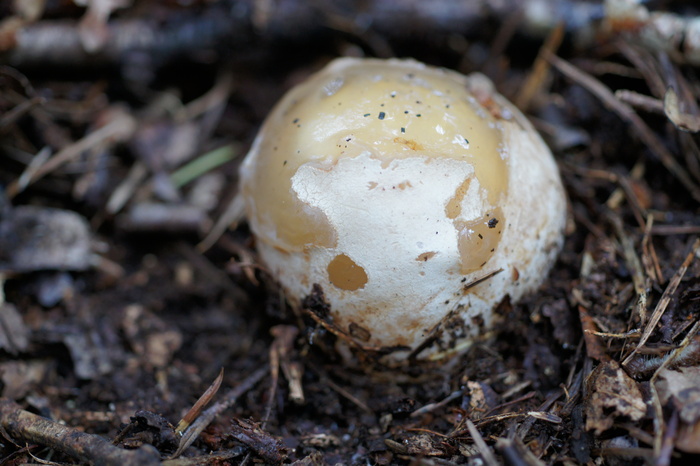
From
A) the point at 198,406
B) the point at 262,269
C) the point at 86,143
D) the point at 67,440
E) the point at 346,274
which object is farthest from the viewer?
the point at 86,143

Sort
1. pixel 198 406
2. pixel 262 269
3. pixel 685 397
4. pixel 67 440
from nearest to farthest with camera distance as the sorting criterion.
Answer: pixel 685 397, pixel 67 440, pixel 198 406, pixel 262 269

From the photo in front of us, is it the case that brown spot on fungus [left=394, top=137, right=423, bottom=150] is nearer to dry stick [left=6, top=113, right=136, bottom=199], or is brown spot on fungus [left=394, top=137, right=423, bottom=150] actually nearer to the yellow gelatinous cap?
the yellow gelatinous cap

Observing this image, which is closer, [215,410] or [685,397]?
[685,397]

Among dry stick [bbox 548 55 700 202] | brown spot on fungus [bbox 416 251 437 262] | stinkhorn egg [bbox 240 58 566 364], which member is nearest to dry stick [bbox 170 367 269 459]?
stinkhorn egg [bbox 240 58 566 364]

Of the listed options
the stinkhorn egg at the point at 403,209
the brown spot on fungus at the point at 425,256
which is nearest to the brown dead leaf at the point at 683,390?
the stinkhorn egg at the point at 403,209

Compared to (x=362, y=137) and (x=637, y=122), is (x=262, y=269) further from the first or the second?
(x=637, y=122)

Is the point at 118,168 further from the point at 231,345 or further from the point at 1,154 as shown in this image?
the point at 231,345

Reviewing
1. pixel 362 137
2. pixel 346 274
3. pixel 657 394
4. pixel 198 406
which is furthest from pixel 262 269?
pixel 657 394

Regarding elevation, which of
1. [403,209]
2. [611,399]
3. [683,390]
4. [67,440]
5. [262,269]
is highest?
[403,209]
